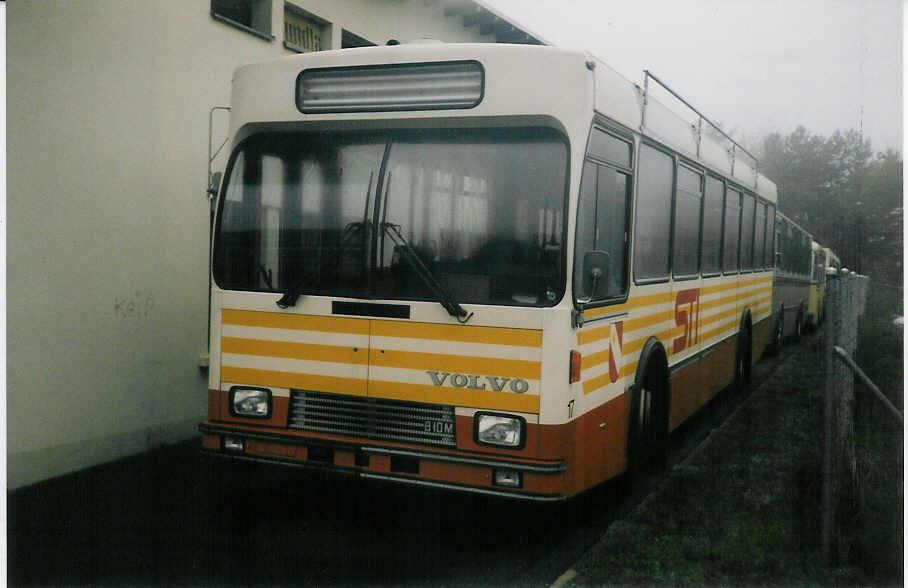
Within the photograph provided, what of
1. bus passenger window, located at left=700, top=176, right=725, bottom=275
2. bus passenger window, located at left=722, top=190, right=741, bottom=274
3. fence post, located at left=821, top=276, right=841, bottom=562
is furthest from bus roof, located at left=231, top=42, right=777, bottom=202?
bus passenger window, located at left=722, top=190, right=741, bottom=274

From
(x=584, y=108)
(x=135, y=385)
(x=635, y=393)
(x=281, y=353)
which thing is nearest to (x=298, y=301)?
(x=281, y=353)

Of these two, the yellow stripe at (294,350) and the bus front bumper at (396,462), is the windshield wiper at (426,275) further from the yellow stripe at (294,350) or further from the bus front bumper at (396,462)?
the bus front bumper at (396,462)

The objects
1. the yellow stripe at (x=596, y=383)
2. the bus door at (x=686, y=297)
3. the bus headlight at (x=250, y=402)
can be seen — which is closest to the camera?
the yellow stripe at (x=596, y=383)

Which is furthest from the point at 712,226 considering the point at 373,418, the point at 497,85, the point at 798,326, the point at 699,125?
the point at 798,326

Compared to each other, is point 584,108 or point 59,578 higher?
point 584,108

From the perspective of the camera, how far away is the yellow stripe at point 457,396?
16.0 ft

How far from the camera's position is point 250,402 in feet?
17.9

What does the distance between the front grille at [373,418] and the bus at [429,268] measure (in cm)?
1

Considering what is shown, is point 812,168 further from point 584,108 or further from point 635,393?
point 584,108

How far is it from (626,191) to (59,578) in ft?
13.0

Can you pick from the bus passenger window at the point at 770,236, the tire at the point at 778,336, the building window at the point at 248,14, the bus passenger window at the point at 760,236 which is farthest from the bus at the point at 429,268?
the tire at the point at 778,336

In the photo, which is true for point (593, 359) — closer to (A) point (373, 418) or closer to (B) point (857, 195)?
(A) point (373, 418)

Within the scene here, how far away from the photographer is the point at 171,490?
6676mm

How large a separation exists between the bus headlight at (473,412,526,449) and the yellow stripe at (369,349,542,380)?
228 mm
